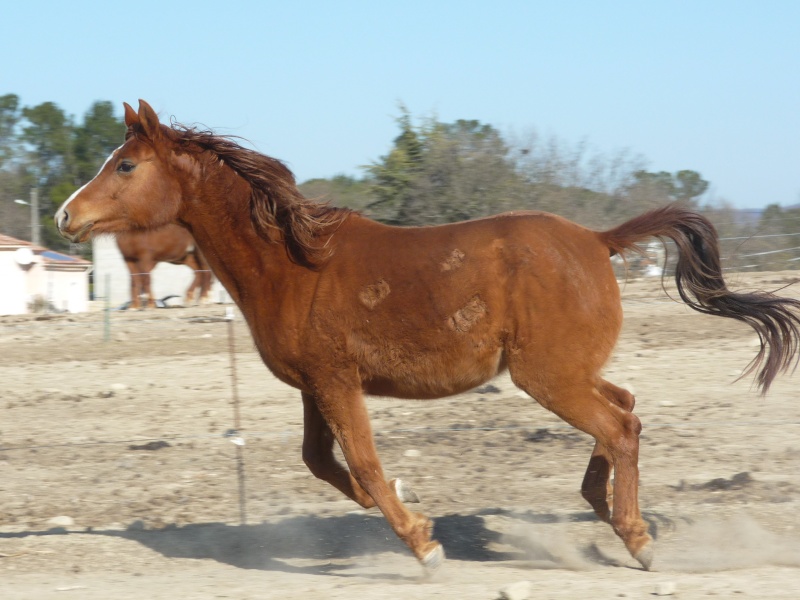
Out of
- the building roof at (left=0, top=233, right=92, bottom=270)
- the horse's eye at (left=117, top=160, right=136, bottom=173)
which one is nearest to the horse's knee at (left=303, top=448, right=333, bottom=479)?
the horse's eye at (left=117, top=160, right=136, bottom=173)

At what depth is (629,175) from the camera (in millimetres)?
24375

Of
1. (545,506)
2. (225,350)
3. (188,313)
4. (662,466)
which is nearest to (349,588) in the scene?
(545,506)

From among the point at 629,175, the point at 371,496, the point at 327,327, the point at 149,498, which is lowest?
the point at 149,498

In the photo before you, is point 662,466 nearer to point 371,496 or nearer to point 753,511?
point 753,511

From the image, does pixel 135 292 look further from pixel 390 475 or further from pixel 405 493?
pixel 405 493

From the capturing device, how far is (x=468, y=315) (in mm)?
5129

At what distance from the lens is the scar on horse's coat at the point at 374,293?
17.2 feet

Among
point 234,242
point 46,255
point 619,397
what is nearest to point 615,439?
point 619,397

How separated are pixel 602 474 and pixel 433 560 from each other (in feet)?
4.00

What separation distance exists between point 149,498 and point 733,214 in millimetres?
16866

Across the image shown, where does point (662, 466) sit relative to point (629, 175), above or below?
below

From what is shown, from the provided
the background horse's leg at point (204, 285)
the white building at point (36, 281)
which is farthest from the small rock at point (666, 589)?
the white building at point (36, 281)

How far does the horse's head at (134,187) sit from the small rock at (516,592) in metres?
2.88

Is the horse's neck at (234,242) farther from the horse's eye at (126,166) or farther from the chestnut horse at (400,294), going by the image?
the horse's eye at (126,166)
